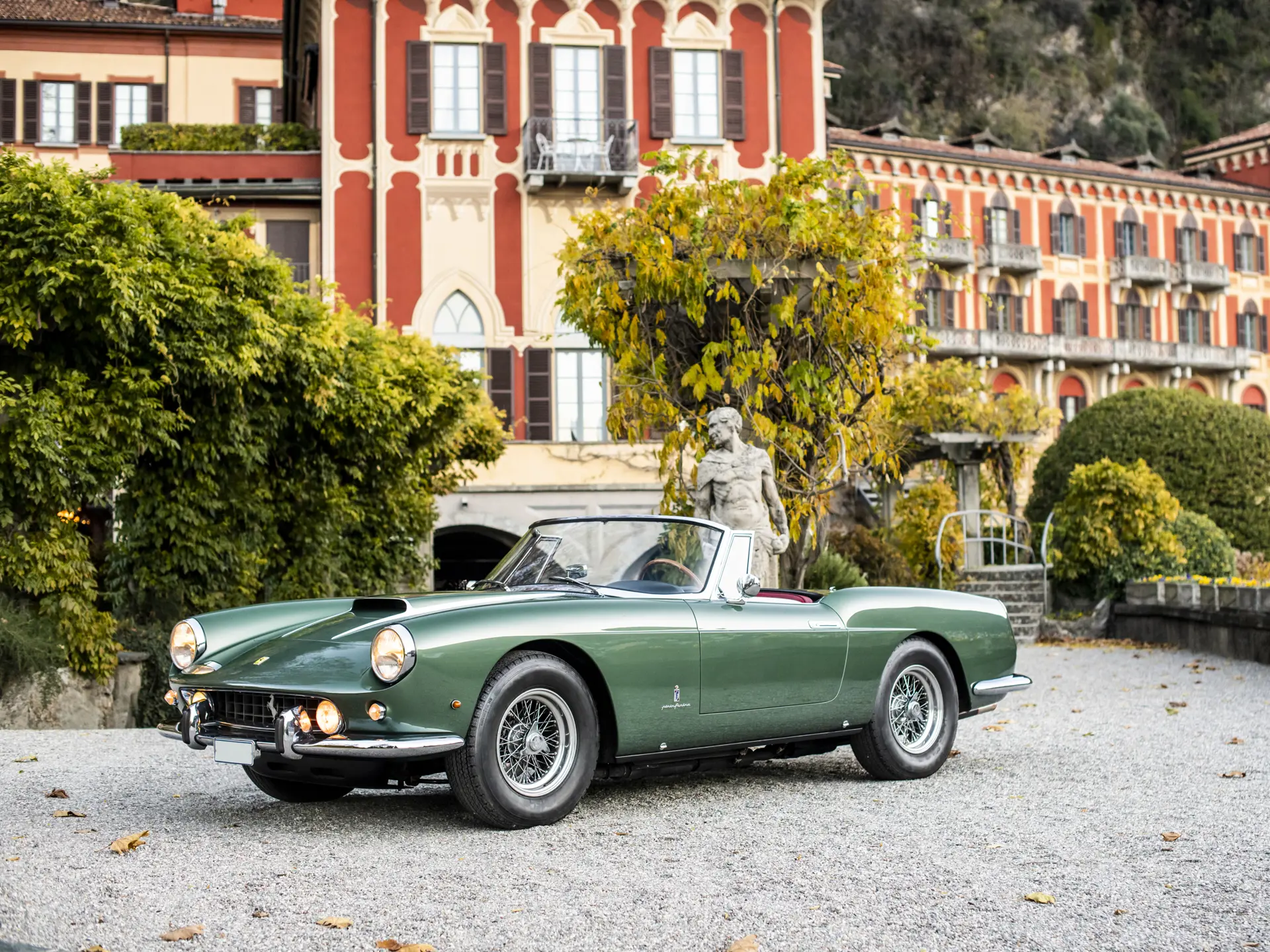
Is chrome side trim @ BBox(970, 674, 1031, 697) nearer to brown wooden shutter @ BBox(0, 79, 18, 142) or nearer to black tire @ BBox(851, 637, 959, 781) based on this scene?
black tire @ BBox(851, 637, 959, 781)

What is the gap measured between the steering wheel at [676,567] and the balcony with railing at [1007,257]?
45.3 metres

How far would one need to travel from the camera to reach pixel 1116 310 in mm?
53500

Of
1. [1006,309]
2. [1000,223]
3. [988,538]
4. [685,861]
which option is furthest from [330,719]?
[1006,309]

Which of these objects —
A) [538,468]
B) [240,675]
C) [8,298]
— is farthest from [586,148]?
[240,675]

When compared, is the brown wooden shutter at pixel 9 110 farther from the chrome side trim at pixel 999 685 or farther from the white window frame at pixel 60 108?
the chrome side trim at pixel 999 685

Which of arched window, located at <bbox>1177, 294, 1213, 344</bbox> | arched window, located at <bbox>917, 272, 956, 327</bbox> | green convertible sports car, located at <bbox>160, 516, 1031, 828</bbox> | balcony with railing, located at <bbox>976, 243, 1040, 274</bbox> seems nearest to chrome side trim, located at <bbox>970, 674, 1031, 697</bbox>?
green convertible sports car, located at <bbox>160, 516, 1031, 828</bbox>

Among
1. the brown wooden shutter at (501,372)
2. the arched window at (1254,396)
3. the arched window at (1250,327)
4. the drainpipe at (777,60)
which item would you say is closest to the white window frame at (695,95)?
the drainpipe at (777,60)

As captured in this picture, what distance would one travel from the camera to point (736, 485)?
10.2 m

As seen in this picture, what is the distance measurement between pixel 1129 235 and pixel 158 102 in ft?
114

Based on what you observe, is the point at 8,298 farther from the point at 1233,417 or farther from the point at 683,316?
the point at 1233,417

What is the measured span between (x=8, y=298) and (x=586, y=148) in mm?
14202

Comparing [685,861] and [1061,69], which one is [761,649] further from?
[1061,69]

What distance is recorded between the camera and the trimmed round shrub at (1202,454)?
72.2 ft

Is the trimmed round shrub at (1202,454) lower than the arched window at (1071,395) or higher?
lower
